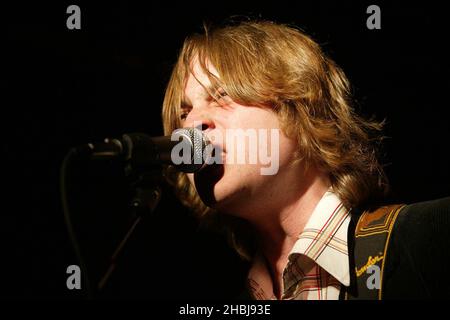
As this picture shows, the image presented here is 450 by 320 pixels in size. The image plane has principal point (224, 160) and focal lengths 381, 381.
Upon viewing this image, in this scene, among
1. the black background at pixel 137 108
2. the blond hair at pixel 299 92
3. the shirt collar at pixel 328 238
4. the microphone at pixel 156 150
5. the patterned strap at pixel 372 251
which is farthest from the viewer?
the black background at pixel 137 108

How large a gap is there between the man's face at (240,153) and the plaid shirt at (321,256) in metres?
0.20

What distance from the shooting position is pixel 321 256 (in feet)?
4.41

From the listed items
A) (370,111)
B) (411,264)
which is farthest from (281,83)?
(411,264)

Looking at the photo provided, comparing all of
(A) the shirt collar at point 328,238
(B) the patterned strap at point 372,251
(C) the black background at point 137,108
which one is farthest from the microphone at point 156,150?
(C) the black background at point 137,108

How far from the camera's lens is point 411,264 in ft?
3.78

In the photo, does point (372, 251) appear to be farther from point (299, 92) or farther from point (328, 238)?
point (299, 92)

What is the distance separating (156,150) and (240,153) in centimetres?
34

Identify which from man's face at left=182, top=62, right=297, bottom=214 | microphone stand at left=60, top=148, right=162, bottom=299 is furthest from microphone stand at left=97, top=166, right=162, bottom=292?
man's face at left=182, top=62, right=297, bottom=214

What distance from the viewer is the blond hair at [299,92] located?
1.42 meters

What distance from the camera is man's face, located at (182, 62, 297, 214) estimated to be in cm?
130

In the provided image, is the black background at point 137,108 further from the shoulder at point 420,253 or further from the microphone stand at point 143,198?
the microphone stand at point 143,198

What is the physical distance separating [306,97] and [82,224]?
4.23 ft
